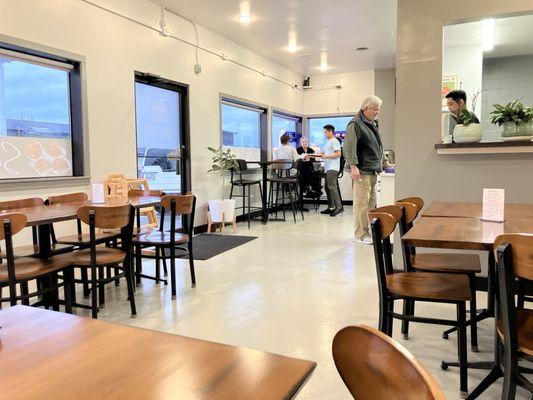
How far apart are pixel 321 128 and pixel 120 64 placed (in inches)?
244

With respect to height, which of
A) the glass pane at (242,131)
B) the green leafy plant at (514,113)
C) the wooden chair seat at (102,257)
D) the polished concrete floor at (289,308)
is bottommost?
the polished concrete floor at (289,308)

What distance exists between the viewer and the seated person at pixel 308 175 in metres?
8.70

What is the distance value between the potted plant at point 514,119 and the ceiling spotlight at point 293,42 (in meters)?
3.93

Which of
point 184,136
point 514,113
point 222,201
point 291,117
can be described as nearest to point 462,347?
point 514,113

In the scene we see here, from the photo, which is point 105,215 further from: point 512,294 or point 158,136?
point 158,136

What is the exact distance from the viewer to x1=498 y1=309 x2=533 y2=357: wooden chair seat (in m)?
1.40

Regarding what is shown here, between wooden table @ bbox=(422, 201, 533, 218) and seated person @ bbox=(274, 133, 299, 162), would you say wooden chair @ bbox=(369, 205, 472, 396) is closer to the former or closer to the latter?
wooden table @ bbox=(422, 201, 533, 218)

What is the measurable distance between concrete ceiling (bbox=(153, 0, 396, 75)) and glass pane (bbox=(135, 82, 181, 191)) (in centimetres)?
111

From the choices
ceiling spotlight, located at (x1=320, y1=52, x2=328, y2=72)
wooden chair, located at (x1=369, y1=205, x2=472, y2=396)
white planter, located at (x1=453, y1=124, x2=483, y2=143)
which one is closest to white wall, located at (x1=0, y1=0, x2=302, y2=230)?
ceiling spotlight, located at (x1=320, y1=52, x2=328, y2=72)

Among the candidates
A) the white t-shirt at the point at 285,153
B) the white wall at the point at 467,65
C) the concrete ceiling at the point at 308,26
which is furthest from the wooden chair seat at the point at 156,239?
the white t-shirt at the point at 285,153

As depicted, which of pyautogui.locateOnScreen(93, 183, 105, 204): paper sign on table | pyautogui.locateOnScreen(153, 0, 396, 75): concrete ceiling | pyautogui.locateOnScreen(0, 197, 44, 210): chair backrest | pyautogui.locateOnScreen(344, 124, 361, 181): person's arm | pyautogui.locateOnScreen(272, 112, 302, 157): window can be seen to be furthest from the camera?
pyautogui.locateOnScreen(272, 112, 302, 157): window

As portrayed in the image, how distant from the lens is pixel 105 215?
271 cm

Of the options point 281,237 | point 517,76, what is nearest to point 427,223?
point 281,237

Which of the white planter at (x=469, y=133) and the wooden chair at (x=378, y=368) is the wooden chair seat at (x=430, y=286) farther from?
the white planter at (x=469, y=133)
